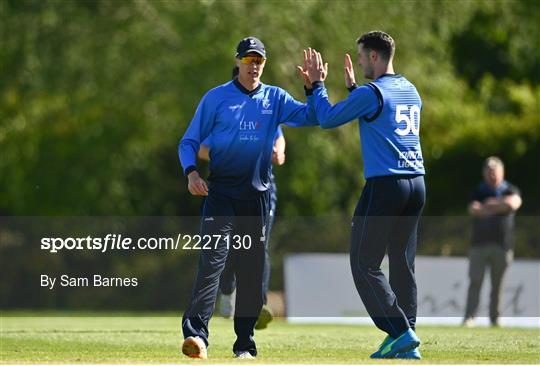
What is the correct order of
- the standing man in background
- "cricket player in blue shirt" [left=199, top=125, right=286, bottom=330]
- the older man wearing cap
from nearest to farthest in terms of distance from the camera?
1. the older man wearing cap
2. "cricket player in blue shirt" [left=199, top=125, right=286, bottom=330]
3. the standing man in background

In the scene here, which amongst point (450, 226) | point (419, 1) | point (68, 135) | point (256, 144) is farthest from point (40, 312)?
point (256, 144)

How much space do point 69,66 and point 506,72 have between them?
37.2ft

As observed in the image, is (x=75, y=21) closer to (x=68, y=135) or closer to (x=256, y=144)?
(x=68, y=135)

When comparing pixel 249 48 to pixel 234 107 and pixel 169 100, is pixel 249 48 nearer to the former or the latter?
pixel 234 107

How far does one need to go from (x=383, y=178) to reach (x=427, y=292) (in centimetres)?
846

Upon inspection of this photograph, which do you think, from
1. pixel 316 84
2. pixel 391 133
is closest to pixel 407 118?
pixel 391 133

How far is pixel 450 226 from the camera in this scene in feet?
63.3

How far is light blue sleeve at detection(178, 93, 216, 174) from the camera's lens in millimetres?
9398

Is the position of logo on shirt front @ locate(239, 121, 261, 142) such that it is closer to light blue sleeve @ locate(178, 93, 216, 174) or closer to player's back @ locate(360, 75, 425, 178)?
light blue sleeve @ locate(178, 93, 216, 174)

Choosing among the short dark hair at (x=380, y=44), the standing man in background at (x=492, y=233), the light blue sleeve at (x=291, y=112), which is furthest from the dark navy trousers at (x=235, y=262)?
the standing man in background at (x=492, y=233)

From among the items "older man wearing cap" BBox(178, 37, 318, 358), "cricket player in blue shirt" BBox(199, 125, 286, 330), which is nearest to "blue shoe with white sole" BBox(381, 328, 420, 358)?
"older man wearing cap" BBox(178, 37, 318, 358)

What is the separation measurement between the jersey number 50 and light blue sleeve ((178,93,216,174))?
4.39ft

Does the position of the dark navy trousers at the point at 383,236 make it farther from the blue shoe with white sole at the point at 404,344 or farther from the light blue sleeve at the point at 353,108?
the light blue sleeve at the point at 353,108

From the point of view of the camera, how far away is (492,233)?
16859mm
